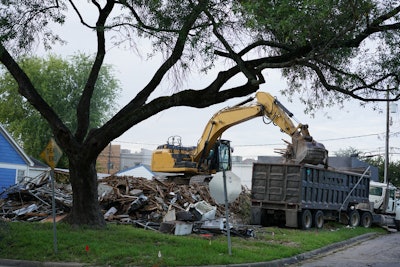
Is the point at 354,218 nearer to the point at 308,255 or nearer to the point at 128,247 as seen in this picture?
the point at 308,255

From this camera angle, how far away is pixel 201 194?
2366 cm

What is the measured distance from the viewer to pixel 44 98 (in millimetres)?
45969

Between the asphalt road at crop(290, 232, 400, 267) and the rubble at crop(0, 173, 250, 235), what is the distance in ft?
12.0

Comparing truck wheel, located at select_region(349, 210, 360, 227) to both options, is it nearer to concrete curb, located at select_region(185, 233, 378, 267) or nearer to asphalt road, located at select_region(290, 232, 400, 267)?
concrete curb, located at select_region(185, 233, 378, 267)

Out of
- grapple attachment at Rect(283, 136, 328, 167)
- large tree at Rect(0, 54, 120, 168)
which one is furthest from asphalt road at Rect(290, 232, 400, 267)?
large tree at Rect(0, 54, 120, 168)

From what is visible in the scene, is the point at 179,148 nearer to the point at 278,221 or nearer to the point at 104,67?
the point at 278,221

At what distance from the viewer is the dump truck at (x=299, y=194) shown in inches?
835

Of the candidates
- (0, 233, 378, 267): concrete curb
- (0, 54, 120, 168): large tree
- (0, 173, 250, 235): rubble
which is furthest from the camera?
(0, 54, 120, 168): large tree

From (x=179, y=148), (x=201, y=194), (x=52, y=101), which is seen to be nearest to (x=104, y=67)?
(x=52, y=101)

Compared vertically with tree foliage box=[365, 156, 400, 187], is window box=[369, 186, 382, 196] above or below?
below

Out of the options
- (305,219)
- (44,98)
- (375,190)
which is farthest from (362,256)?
(44,98)

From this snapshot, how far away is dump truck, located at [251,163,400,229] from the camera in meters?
21.2

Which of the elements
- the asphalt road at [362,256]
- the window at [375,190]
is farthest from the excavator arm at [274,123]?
the window at [375,190]

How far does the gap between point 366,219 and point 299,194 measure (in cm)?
783
